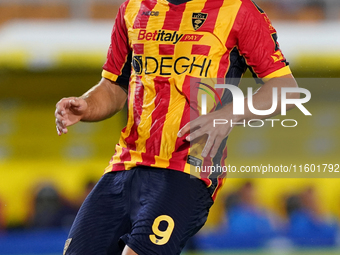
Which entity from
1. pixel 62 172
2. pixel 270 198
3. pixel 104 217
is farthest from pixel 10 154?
pixel 104 217

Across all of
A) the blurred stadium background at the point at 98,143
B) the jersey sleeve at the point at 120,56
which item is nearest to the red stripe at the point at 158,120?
the jersey sleeve at the point at 120,56

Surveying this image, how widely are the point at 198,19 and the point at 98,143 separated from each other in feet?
19.3

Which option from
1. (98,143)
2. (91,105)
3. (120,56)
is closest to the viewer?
(91,105)

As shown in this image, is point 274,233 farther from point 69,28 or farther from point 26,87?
point 26,87

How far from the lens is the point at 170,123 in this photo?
1.98 metres

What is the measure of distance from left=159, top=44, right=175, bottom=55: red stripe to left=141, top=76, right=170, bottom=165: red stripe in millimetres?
116

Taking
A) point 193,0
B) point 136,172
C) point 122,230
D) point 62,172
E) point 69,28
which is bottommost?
point 62,172

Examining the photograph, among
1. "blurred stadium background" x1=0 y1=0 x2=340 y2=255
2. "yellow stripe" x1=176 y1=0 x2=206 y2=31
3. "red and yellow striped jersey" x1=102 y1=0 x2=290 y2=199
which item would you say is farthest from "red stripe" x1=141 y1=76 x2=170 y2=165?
"blurred stadium background" x1=0 y1=0 x2=340 y2=255

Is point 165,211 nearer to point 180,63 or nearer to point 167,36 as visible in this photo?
point 180,63

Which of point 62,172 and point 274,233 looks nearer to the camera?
point 274,233

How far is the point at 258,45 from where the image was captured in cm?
203

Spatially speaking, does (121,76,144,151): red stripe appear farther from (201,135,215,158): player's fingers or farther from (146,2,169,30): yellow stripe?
(201,135,215,158): player's fingers

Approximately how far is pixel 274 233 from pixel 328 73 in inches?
95.2

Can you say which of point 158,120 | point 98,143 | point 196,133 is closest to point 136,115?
point 158,120
